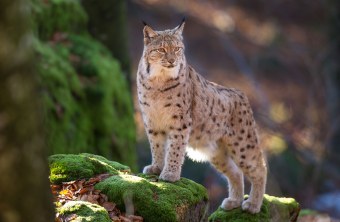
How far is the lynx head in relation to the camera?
6.21 meters

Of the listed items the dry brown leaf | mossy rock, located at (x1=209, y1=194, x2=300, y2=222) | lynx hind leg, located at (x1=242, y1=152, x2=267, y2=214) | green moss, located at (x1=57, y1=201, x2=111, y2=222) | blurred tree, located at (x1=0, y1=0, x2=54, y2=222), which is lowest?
mossy rock, located at (x1=209, y1=194, x2=300, y2=222)

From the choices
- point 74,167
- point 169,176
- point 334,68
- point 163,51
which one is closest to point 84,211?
point 74,167

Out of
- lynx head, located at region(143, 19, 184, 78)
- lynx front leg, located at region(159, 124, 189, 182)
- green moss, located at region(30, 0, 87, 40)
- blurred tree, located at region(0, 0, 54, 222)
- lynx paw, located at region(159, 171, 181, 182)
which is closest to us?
blurred tree, located at region(0, 0, 54, 222)

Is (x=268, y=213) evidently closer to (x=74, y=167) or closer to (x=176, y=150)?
(x=176, y=150)

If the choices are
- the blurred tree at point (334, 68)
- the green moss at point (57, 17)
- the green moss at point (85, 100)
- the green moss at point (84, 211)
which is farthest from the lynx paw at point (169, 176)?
the blurred tree at point (334, 68)

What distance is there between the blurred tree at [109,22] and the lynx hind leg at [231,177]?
162 inches

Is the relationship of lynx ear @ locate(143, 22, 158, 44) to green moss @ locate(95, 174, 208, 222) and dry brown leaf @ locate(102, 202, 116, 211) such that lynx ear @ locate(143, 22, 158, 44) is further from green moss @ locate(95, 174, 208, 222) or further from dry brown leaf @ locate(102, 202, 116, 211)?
dry brown leaf @ locate(102, 202, 116, 211)

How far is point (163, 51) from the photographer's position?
623 centimetres

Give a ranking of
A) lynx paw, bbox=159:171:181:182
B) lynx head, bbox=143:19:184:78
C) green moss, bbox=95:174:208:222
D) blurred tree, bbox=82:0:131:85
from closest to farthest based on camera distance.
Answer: green moss, bbox=95:174:208:222 < lynx paw, bbox=159:171:181:182 < lynx head, bbox=143:19:184:78 < blurred tree, bbox=82:0:131:85

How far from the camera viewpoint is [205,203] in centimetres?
575

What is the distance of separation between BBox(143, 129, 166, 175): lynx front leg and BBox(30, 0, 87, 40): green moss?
129 inches

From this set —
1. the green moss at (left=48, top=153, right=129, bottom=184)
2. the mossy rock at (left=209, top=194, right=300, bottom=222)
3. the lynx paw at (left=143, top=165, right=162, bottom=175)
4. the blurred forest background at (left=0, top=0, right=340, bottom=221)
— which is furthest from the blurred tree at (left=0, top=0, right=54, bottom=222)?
the mossy rock at (left=209, top=194, right=300, bottom=222)

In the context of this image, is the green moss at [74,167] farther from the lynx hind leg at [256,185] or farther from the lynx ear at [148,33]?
the lynx hind leg at [256,185]

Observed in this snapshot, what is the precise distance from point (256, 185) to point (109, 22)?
4.54m
